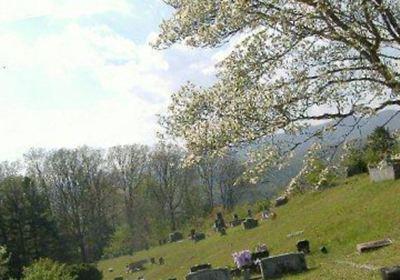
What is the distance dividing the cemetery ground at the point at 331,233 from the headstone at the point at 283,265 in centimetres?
47

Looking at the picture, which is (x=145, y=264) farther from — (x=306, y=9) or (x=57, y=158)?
(x=306, y=9)

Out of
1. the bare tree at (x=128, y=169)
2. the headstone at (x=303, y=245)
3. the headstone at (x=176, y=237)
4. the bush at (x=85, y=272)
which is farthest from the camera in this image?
the bare tree at (x=128, y=169)

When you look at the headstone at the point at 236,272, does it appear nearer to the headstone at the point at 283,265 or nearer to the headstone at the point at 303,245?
the headstone at the point at 303,245

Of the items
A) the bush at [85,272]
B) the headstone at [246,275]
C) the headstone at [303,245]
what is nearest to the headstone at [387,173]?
the headstone at [303,245]

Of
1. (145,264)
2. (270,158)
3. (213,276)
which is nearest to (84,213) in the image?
(145,264)

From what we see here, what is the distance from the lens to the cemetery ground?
1925cm

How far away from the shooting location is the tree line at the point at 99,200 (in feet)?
205

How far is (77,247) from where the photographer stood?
75.4m

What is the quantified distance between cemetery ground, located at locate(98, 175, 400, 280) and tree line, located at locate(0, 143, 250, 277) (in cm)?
2018

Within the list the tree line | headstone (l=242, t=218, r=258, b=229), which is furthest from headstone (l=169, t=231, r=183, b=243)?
headstone (l=242, t=218, r=258, b=229)

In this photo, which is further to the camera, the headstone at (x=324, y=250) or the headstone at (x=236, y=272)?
the headstone at (x=236, y=272)

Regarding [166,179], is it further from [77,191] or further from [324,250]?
[324,250]

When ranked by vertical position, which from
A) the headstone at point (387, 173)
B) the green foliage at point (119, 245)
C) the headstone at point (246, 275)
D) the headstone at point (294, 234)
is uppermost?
the green foliage at point (119, 245)

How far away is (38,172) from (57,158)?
323 cm
